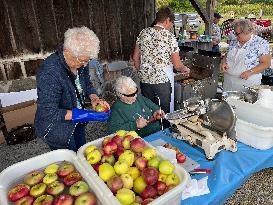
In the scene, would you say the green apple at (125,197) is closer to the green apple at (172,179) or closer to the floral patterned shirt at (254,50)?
the green apple at (172,179)

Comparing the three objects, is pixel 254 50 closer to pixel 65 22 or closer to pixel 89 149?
pixel 89 149

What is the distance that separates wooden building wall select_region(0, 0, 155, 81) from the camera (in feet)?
17.5

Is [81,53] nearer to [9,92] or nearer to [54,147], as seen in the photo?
[54,147]

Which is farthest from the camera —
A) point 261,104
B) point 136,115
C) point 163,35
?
point 163,35

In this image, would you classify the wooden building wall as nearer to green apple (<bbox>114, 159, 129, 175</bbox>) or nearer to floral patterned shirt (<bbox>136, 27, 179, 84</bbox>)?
floral patterned shirt (<bbox>136, 27, 179, 84</bbox>)

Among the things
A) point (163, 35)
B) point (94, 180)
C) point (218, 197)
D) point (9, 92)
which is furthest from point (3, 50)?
point (218, 197)

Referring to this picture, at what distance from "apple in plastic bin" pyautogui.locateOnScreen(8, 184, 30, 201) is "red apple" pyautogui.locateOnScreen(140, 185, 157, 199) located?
2.40ft

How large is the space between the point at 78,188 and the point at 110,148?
1.36 ft

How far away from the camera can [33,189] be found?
1.62 meters

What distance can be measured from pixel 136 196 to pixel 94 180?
29cm

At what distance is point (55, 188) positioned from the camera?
1.61 m

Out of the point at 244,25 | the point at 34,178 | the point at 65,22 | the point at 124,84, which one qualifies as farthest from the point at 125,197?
the point at 65,22

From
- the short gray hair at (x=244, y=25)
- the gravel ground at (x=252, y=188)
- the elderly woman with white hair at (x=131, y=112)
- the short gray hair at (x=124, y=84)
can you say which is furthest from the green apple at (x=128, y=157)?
the short gray hair at (x=244, y=25)

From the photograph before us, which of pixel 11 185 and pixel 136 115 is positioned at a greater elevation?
pixel 11 185
